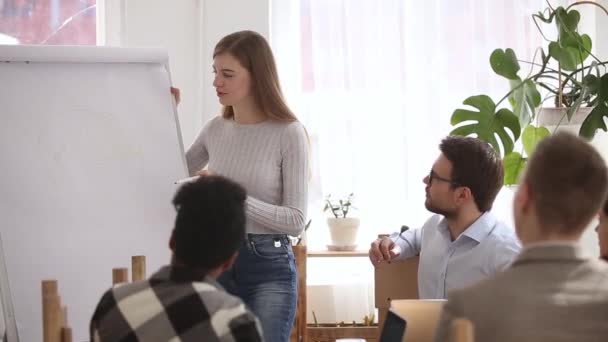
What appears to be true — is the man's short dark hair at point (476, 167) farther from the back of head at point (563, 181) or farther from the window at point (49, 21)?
the window at point (49, 21)

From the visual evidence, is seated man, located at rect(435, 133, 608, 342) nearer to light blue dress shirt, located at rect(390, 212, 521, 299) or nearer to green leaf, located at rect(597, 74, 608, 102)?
light blue dress shirt, located at rect(390, 212, 521, 299)

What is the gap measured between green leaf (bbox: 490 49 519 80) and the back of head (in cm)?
254

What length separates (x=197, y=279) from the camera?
1646 millimetres

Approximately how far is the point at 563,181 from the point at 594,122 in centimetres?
249

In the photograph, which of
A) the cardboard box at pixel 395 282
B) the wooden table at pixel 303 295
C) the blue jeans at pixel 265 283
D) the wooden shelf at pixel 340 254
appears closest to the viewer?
the blue jeans at pixel 265 283

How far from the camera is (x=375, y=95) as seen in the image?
474 cm

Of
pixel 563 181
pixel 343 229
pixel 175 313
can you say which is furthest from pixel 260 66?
pixel 343 229

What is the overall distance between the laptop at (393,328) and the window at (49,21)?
3258 mm

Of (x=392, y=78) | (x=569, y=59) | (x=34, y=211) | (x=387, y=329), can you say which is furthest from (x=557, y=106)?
(x=387, y=329)

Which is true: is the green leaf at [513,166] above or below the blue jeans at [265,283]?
above

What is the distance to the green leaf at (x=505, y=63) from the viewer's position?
4.02m

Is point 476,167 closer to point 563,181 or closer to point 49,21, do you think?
point 563,181

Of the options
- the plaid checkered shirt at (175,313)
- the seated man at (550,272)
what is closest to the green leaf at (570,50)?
the seated man at (550,272)

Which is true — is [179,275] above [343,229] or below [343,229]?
above
